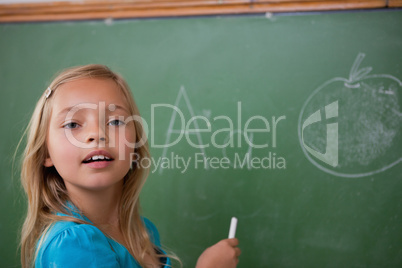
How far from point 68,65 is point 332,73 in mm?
1106

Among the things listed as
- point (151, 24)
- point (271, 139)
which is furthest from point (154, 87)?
point (271, 139)

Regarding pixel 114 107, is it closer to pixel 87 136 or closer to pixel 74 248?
pixel 87 136

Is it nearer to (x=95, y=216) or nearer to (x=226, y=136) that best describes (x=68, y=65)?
(x=226, y=136)

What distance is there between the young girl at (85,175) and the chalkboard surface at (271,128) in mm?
463

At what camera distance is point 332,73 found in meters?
1.48

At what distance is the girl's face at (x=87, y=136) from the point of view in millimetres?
952

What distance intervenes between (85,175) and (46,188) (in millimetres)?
176

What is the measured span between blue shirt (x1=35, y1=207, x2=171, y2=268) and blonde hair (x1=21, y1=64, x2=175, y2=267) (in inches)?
2.5

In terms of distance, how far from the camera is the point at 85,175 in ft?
3.15

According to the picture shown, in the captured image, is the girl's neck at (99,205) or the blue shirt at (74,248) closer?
the blue shirt at (74,248)

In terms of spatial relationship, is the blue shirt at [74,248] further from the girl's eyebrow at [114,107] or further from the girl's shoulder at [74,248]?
the girl's eyebrow at [114,107]

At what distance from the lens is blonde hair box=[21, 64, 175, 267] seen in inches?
39.5

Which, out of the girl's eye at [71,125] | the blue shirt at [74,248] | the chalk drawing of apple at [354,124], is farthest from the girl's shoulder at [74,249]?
the chalk drawing of apple at [354,124]

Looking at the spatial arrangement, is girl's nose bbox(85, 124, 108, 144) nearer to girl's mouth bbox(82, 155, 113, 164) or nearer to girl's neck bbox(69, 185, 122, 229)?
girl's mouth bbox(82, 155, 113, 164)
